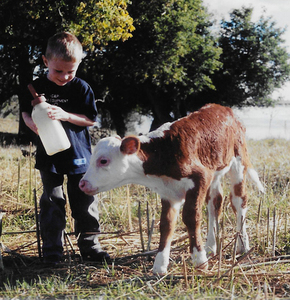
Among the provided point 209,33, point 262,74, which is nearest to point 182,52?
point 209,33

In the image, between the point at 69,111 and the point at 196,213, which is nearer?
the point at 196,213

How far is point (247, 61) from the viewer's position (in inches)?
1020

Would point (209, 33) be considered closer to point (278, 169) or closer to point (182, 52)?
point (182, 52)

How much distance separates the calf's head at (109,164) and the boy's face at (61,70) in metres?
0.82

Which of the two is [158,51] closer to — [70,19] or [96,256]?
[70,19]

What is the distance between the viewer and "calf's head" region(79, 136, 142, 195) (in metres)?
2.68

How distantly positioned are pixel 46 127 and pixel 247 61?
24.8 metres

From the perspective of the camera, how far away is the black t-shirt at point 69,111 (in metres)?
3.37

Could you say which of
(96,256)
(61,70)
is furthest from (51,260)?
(61,70)

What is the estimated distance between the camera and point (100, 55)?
63.3ft

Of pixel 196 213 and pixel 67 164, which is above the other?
pixel 67 164

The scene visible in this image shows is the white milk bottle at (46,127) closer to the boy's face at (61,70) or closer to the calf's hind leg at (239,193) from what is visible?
the boy's face at (61,70)

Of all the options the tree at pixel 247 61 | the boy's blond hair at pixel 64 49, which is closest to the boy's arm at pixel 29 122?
the boy's blond hair at pixel 64 49

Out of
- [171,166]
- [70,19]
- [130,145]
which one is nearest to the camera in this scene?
[130,145]
